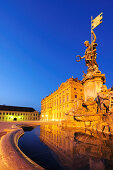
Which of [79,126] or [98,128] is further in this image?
[79,126]

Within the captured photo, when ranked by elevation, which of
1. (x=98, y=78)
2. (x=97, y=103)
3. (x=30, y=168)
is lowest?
(x=30, y=168)

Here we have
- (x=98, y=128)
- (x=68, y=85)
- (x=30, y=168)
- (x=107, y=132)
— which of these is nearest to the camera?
(x=30, y=168)

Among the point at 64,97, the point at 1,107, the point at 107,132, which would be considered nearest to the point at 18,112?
the point at 1,107

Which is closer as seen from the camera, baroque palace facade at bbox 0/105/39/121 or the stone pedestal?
the stone pedestal

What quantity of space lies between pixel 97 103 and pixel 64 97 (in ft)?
113

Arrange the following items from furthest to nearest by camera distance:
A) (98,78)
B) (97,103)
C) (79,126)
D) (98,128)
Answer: (98,78) → (97,103) → (79,126) → (98,128)

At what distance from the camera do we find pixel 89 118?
→ 9.34 meters

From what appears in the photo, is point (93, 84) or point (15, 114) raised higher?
point (93, 84)

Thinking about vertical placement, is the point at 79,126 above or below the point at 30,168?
below

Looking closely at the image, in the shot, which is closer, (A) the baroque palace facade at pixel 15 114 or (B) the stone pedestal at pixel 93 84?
(B) the stone pedestal at pixel 93 84

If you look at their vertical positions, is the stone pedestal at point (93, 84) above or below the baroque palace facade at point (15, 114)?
above

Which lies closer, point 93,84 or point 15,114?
point 93,84

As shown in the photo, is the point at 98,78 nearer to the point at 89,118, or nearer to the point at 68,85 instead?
the point at 89,118

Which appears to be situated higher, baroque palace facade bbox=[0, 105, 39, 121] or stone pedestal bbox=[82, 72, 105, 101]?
stone pedestal bbox=[82, 72, 105, 101]
